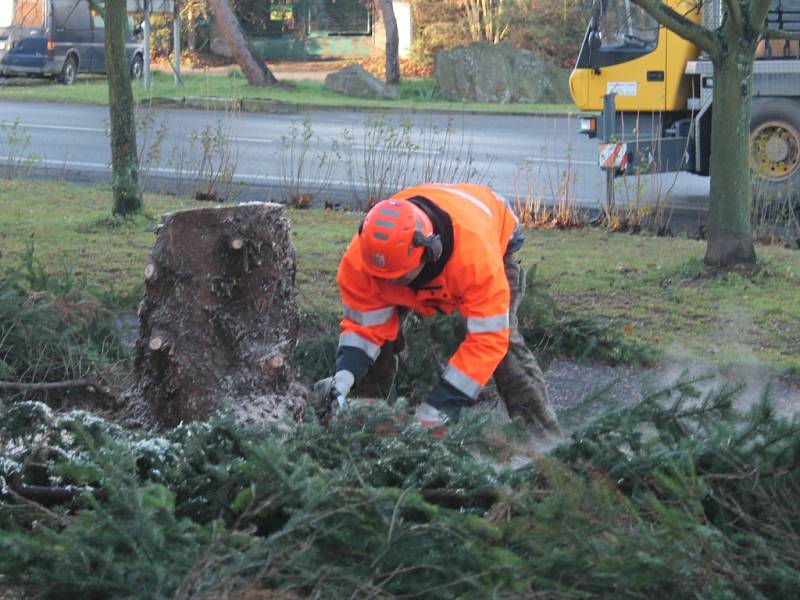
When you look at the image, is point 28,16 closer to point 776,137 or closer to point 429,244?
point 776,137

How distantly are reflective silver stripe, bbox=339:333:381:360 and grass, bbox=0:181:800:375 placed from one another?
1.51 meters

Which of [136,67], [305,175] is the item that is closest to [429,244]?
[305,175]

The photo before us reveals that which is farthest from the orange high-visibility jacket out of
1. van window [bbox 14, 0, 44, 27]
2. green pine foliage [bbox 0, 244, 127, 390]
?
van window [bbox 14, 0, 44, 27]

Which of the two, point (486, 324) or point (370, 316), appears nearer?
point (486, 324)

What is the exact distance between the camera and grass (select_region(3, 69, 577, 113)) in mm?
22734

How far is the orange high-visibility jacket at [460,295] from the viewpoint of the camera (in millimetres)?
4355

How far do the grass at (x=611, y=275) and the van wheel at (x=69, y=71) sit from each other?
17.0 metres

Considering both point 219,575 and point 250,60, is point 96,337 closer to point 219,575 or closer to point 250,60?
point 219,575

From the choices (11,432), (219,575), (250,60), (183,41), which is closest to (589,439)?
(219,575)

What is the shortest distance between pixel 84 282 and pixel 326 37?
2926 cm

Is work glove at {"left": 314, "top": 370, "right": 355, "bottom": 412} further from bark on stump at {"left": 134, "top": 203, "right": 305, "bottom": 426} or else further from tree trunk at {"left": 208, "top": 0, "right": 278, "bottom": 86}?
tree trunk at {"left": 208, "top": 0, "right": 278, "bottom": 86}

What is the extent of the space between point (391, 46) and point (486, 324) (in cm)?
2432

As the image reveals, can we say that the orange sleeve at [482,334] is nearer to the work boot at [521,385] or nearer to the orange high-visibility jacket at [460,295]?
the orange high-visibility jacket at [460,295]

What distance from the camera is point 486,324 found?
4.40 m
